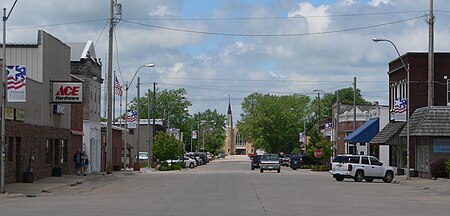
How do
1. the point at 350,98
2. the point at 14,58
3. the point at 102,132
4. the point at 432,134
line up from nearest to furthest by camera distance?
the point at 14,58
the point at 432,134
the point at 102,132
the point at 350,98

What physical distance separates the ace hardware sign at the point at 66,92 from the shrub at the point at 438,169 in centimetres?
2311

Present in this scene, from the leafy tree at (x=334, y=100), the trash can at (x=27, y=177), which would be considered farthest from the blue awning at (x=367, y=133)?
the leafy tree at (x=334, y=100)

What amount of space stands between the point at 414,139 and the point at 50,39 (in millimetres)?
26356

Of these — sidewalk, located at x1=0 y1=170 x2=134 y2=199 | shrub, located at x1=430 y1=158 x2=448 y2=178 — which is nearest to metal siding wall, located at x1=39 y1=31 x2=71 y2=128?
sidewalk, located at x1=0 y1=170 x2=134 y2=199

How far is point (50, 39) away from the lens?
4622 cm

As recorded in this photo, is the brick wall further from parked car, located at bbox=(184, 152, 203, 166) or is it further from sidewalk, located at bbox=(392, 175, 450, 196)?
parked car, located at bbox=(184, 152, 203, 166)

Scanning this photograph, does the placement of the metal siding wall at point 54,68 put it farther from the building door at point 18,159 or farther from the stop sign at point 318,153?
the stop sign at point 318,153

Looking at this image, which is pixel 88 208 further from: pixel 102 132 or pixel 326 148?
pixel 326 148

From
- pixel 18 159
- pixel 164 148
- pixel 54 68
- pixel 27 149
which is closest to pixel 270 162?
pixel 164 148

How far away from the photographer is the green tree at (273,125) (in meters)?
138

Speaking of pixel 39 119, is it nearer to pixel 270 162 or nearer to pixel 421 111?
pixel 421 111

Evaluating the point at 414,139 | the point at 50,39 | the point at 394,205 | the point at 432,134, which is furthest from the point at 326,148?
the point at 394,205

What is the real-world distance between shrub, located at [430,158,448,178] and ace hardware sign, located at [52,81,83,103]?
23110 millimetres

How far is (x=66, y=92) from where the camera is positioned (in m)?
45.9
